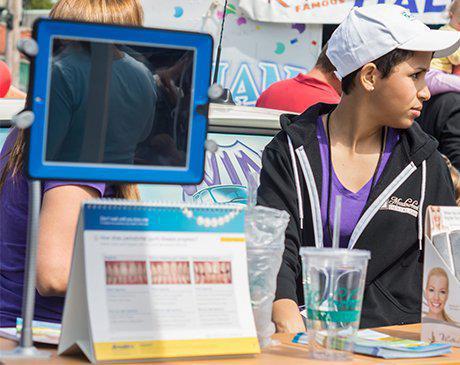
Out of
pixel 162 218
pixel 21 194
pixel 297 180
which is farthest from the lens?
pixel 297 180

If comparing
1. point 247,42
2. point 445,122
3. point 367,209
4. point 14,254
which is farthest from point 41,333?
point 247,42

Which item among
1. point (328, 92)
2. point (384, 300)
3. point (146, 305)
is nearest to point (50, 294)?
point (146, 305)

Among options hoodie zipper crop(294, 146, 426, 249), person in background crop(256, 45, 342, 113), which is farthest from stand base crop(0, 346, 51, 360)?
person in background crop(256, 45, 342, 113)

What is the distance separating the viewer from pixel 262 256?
2.25 metres

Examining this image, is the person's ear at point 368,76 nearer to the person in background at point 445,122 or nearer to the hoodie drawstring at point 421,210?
the hoodie drawstring at point 421,210

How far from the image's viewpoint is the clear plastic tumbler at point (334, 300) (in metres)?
2.15

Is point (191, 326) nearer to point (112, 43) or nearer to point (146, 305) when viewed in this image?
point (146, 305)

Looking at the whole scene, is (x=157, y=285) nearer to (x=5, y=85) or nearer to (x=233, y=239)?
(x=233, y=239)

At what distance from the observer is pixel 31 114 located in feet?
6.34

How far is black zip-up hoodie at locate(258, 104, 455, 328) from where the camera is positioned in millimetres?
3176

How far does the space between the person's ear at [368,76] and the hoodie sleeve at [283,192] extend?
314mm

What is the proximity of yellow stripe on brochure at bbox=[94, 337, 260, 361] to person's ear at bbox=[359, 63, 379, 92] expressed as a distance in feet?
4.61

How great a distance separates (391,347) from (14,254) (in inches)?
43.3

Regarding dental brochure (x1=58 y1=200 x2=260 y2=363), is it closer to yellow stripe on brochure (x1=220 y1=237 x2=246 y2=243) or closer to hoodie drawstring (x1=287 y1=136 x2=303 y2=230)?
yellow stripe on brochure (x1=220 y1=237 x2=246 y2=243)
